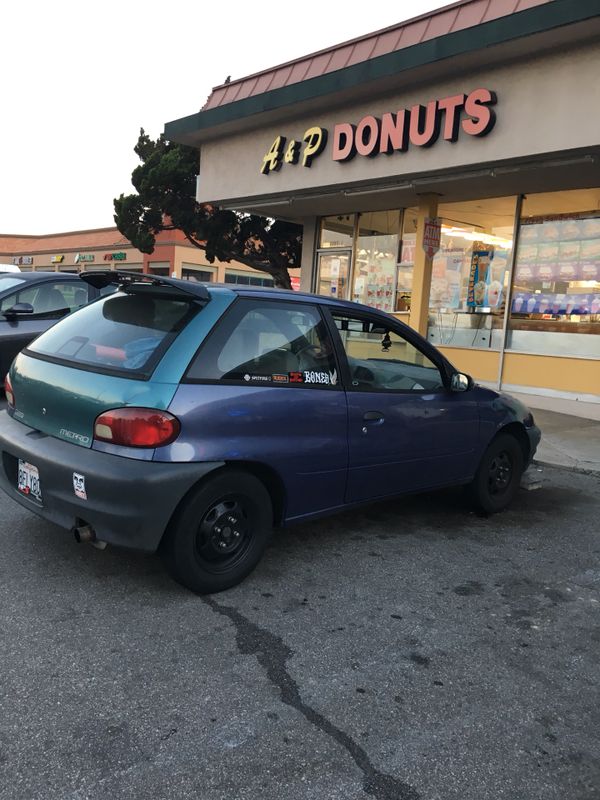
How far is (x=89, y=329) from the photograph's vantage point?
3.79 meters

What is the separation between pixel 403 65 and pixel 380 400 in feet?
22.0

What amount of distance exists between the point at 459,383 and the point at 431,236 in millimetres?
7134

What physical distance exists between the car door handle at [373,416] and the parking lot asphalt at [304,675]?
0.89 metres

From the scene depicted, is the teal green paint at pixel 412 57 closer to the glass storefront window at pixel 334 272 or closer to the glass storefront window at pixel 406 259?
the glass storefront window at pixel 406 259

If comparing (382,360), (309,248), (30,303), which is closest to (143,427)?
(382,360)

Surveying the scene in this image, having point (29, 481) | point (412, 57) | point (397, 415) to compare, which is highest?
point (412, 57)

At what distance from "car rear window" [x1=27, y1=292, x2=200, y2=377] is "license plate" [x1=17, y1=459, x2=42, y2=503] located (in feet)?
2.02

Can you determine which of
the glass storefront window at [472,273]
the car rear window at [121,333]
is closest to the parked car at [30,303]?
the car rear window at [121,333]

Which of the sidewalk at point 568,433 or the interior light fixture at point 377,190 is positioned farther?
the interior light fixture at point 377,190

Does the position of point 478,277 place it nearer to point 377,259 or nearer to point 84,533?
point 377,259

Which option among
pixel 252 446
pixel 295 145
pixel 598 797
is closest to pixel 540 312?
pixel 295 145

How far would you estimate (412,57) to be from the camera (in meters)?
8.77

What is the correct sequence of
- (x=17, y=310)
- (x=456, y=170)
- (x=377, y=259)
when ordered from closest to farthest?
(x=17, y=310)
(x=456, y=170)
(x=377, y=259)

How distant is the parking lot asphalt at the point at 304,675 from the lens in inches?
86.4
